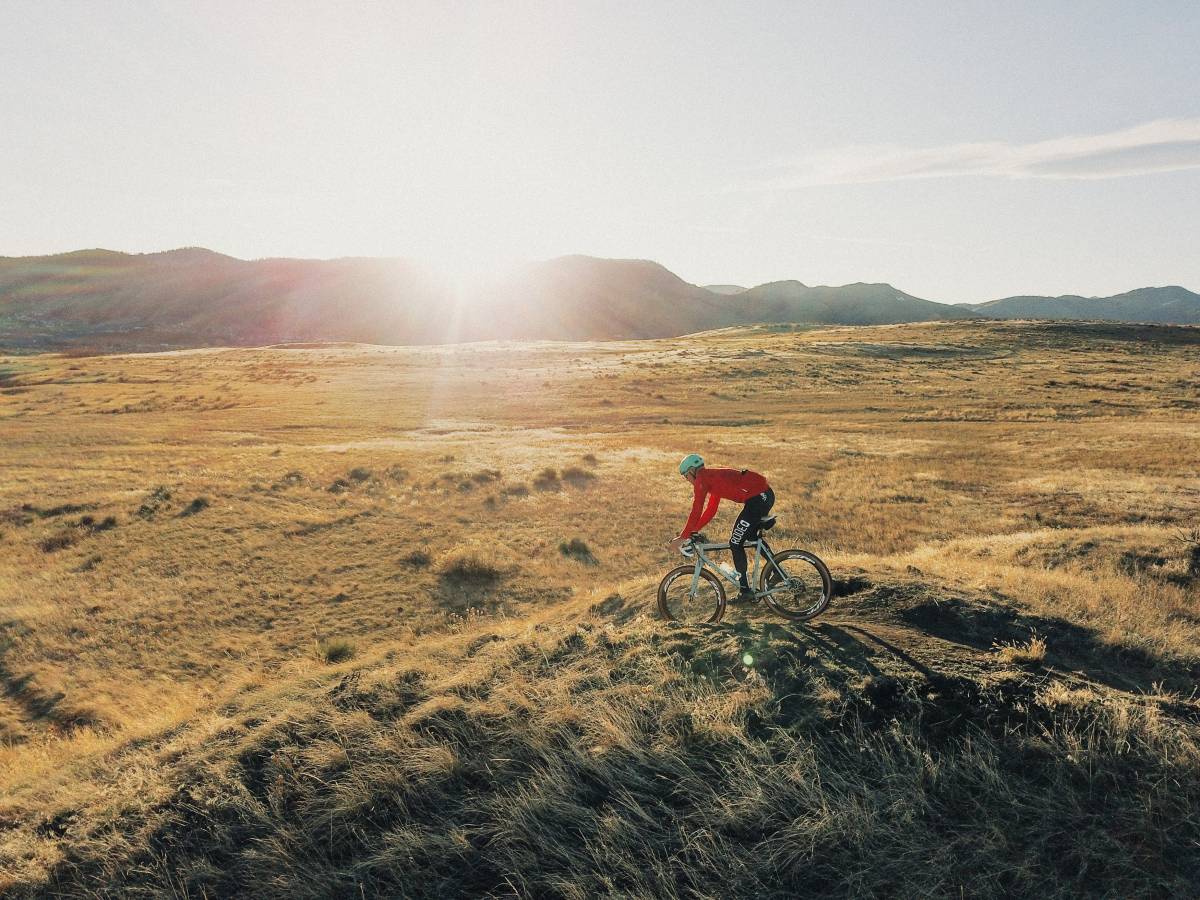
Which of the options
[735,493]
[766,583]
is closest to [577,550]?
[766,583]

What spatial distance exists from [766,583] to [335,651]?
8.71 metres

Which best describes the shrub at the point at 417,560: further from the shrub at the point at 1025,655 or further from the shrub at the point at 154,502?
the shrub at the point at 1025,655

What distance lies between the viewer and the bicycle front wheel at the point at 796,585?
8391mm

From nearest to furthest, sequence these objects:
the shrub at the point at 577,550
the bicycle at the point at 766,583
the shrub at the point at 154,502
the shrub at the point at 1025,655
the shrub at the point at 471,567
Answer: the shrub at the point at 1025,655 < the bicycle at the point at 766,583 < the shrub at the point at 471,567 < the shrub at the point at 577,550 < the shrub at the point at 154,502

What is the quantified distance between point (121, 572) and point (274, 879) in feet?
51.8

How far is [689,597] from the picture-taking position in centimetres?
1004

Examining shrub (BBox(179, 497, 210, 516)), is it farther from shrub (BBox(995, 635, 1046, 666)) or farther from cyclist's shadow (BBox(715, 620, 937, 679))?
shrub (BBox(995, 635, 1046, 666))

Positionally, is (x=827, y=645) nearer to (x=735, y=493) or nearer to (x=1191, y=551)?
(x=735, y=493)

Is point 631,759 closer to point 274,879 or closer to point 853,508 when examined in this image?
point 274,879

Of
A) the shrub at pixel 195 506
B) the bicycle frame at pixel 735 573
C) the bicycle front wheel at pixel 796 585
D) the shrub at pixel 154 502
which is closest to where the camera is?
the bicycle front wheel at pixel 796 585

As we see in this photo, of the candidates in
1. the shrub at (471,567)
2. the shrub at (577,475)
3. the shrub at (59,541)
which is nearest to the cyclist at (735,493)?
the shrub at (471,567)

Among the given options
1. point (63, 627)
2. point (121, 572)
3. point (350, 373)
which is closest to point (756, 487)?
point (63, 627)

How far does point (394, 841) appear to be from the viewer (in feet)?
18.4

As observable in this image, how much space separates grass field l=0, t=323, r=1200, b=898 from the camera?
4.95m
